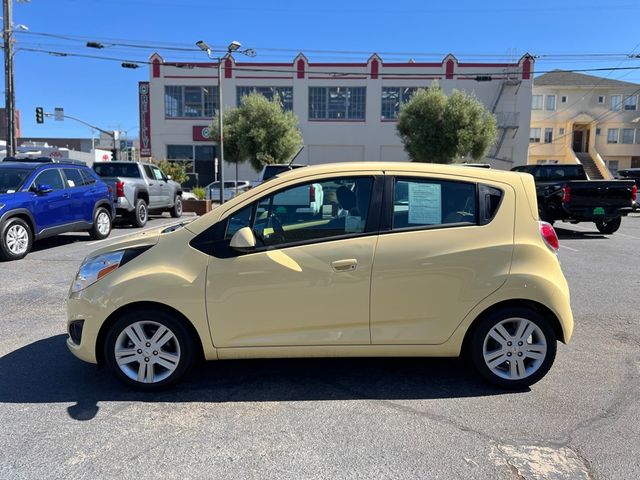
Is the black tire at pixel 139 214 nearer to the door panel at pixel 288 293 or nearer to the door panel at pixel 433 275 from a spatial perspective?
the door panel at pixel 288 293

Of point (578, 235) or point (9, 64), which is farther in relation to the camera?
point (9, 64)

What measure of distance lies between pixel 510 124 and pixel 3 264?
126ft

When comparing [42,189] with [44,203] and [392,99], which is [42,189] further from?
[392,99]

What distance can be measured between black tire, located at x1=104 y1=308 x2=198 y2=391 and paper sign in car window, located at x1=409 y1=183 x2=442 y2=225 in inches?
75.3

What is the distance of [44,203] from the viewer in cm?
933

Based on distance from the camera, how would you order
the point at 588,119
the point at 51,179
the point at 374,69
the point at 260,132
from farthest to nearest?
the point at 588,119, the point at 374,69, the point at 260,132, the point at 51,179

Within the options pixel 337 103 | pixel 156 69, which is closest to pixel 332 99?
pixel 337 103

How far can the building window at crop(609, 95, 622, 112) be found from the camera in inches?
1801

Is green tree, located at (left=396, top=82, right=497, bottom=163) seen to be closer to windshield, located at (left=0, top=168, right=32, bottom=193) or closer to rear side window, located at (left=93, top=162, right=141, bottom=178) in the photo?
rear side window, located at (left=93, top=162, right=141, bottom=178)

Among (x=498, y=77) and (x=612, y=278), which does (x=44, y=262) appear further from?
(x=498, y=77)

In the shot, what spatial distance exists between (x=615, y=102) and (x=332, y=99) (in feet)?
89.0

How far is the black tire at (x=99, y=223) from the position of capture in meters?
11.0

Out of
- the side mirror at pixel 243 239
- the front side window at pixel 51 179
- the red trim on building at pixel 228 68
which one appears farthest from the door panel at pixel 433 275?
the red trim on building at pixel 228 68

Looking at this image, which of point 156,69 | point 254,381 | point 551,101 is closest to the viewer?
point 254,381
